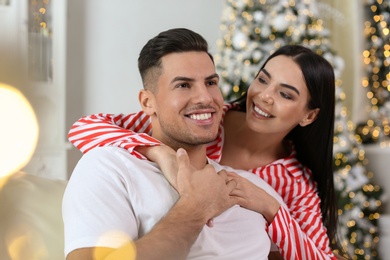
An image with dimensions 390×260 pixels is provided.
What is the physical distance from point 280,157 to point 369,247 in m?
2.48

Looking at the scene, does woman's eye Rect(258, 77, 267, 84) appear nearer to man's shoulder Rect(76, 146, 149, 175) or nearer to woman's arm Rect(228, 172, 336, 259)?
woman's arm Rect(228, 172, 336, 259)

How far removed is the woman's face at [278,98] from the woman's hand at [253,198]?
14.1 inches

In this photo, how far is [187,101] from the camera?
154 centimetres

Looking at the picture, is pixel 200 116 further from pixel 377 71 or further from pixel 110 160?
pixel 377 71

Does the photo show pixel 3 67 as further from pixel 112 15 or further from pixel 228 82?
pixel 112 15

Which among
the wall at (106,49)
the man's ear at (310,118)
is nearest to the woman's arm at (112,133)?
the man's ear at (310,118)

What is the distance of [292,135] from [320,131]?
0.13 meters

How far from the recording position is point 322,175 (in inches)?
81.3

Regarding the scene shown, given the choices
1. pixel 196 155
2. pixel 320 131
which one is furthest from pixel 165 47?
pixel 320 131

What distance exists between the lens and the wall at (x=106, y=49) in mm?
4625

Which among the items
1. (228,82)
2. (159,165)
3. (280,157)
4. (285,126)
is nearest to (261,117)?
(285,126)

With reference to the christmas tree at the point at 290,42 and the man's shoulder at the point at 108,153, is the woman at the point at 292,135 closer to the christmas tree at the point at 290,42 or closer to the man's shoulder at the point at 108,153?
the man's shoulder at the point at 108,153

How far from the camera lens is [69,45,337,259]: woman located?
194 cm

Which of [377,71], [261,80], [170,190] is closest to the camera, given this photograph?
[170,190]
